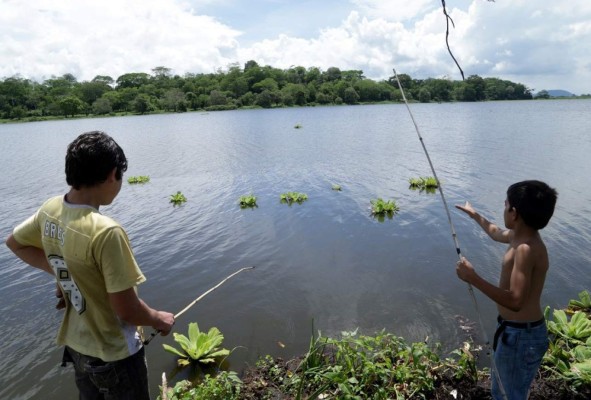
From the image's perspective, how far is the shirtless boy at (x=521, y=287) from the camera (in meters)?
3.38

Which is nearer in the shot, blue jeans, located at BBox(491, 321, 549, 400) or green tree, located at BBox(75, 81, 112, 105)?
blue jeans, located at BBox(491, 321, 549, 400)

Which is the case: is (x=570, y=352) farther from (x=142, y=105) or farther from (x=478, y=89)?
(x=478, y=89)

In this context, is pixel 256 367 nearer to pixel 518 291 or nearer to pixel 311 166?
pixel 518 291

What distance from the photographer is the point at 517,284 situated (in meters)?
3.35

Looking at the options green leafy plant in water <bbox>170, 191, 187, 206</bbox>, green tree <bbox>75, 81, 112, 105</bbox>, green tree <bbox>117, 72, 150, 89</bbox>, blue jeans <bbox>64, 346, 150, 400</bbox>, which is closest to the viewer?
blue jeans <bbox>64, 346, 150, 400</bbox>

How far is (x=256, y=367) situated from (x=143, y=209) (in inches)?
496

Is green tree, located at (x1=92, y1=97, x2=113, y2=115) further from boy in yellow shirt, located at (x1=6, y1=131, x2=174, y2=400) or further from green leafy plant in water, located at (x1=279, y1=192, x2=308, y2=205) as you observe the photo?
boy in yellow shirt, located at (x1=6, y1=131, x2=174, y2=400)

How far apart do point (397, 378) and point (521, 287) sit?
258cm

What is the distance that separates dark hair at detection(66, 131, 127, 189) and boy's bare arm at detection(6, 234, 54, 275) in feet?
3.25

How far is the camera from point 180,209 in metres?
17.2

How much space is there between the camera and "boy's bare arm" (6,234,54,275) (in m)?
3.22

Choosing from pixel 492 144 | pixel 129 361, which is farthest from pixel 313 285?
pixel 492 144

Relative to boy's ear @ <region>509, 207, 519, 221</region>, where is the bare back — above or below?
below

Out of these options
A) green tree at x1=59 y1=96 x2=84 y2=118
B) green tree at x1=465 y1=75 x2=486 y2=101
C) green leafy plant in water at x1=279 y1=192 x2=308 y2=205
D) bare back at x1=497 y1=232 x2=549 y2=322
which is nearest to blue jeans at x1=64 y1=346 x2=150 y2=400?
bare back at x1=497 y1=232 x2=549 y2=322
